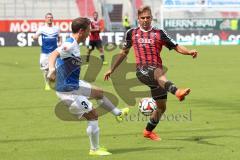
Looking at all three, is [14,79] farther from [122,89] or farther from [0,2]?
[0,2]

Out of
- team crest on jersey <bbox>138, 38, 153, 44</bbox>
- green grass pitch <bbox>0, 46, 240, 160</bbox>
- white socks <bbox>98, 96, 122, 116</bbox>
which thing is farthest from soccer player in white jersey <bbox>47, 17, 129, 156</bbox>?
team crest on jersey <bbox>138, 38, 153, 44</bbox>

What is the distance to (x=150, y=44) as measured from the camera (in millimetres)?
9938

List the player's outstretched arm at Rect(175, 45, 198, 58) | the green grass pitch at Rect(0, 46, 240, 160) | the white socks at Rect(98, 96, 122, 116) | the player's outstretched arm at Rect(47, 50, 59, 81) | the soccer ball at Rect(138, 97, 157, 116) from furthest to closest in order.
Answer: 1. the soccer ball at Rect(138, 97, 157, 116)
2. the player's outstretched arm at Rect(175, 45, 198, 58)
3. the white socks at Rect(98, 96, 122, 116)
4. the green grass pitch at Rect(0, 46, 240, 160)
5. the player's outstretched arm at Rect(47, 50, 59, 81)

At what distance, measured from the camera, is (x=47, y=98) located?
15836 mm

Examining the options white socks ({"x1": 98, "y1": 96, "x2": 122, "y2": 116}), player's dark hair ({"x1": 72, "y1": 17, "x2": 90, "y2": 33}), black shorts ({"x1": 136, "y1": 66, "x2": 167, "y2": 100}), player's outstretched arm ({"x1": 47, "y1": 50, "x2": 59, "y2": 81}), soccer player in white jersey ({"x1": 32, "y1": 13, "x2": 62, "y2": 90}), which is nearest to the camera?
player's outstretched arm ({"x1": 47, "y1": 50, "x2": 59, "y2": 81})

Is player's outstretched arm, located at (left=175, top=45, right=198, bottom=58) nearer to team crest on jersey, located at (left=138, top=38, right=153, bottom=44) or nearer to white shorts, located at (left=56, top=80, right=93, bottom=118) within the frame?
team crest on jersey, located at (left=138, top=38, right=153, bottom=44)

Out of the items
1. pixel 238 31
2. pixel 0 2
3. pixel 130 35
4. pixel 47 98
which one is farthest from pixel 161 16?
pixel 130 35

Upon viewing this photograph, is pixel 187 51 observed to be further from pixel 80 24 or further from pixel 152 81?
pixel 80 24

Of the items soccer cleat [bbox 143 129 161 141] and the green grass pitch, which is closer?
the green grass pitch

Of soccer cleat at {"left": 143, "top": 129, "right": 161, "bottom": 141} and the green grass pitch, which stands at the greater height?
soccer cleat at {"left": 143, "top": 129, "right": 161, "bottom": 141}

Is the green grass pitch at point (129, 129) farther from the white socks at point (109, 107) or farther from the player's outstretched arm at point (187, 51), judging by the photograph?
the player's outstretched arm at point (187, 51)

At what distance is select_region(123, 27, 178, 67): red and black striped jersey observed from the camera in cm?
993

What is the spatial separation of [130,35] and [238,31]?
1461 inches

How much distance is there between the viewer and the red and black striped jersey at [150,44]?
391 inches
